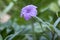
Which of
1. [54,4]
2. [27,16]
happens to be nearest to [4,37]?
[27,16]

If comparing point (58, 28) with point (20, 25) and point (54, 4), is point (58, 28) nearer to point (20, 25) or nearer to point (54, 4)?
point (20, 25)

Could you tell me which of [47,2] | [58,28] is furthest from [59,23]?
[47,2]

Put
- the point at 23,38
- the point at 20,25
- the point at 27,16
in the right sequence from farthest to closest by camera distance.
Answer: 1. the point at 20,25
2. the point at 23,38
3. the point at 27,16

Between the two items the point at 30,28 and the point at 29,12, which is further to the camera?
the point at 30,28

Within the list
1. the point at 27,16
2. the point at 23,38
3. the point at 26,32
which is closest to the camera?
the point at 27,16

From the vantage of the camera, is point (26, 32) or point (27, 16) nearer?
point (27, 16)

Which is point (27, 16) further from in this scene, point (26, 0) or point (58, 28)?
point (26, 0)

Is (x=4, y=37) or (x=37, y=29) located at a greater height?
(x=37, y=29)

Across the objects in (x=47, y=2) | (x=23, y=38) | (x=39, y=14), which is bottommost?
(x=23, y=38)

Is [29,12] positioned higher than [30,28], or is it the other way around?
[30,28]
